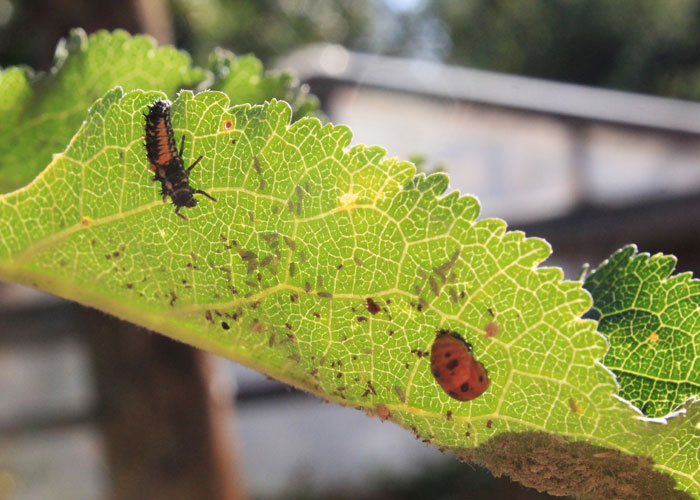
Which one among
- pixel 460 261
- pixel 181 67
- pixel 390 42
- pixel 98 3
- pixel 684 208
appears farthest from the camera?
pixel 390 42

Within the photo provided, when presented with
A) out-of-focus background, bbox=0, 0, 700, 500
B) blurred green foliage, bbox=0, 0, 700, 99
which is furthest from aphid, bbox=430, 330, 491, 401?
blurred green foliage, bbox=0, 0, 700, 99

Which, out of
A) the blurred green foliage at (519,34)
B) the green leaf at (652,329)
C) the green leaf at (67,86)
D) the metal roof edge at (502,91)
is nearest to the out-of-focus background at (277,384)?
the metal roof edge at (502,91)

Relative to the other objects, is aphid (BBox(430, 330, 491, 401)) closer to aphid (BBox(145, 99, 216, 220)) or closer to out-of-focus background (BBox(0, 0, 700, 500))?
aphid (BBox(145, 99, 216, 220))

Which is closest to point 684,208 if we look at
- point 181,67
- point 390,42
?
point 181,67

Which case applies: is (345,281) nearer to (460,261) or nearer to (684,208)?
(460,261)

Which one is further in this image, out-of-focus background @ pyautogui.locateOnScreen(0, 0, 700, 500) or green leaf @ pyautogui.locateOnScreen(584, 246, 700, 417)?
out-of-focus background @ pyautogui.locateOnScreen(0, 0, 700, 500)

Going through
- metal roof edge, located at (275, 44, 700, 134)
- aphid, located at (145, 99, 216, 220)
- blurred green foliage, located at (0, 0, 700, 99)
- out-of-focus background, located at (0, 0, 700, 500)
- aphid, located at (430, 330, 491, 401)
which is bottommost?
aphid, located at (430, 330, 491, 401)
